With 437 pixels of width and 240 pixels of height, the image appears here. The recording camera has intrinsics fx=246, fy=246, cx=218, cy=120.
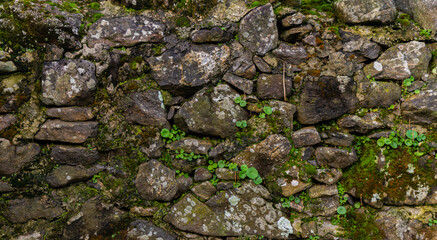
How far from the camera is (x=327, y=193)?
3.01 meters

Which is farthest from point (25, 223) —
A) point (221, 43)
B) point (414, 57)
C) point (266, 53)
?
point (414, 57)

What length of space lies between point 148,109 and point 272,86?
162 centimetres

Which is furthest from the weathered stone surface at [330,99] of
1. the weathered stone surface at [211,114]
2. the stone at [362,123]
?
the weathered stone surface at [211,114]

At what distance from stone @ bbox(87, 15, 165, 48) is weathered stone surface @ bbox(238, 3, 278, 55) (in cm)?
110

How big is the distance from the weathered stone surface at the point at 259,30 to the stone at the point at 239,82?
1.41 feet

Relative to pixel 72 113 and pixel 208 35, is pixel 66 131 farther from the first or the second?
pixel 208 35

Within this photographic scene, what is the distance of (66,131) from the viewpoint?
2986 mm

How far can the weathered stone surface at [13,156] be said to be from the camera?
9.37 ft

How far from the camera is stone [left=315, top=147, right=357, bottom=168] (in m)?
3.04

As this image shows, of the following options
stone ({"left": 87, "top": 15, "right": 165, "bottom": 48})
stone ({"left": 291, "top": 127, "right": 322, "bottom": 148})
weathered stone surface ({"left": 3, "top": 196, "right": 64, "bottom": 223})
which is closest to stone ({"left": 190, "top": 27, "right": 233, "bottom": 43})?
stone ({"left": 87, "top": 15, "right": 165, "bottom": 48})

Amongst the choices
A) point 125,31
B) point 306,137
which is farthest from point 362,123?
point 125,31

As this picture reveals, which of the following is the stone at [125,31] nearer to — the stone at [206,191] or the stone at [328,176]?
the stone at [206,191]

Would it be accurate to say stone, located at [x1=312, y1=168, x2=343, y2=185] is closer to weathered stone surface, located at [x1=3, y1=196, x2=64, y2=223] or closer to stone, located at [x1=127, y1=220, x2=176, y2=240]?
stone, located at [x1=127, y1=220, x2=176, y2=240]

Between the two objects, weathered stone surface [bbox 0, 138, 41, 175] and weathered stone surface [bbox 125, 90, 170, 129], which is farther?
weathered stone surface [bbox 125, 90, 170, 129]
